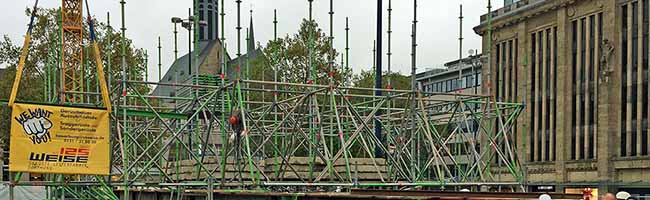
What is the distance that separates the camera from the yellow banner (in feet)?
53.3

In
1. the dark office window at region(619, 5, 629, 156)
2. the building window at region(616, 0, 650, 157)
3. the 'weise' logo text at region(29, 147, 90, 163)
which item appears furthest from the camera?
the dark office window at region(619, 5, 629, 156)

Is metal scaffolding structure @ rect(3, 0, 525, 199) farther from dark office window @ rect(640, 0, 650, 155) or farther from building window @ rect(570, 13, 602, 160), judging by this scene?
building window @ rect(570, 13, 602, 160)

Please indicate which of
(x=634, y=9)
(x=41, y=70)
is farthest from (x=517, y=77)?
(x=41, y=70)

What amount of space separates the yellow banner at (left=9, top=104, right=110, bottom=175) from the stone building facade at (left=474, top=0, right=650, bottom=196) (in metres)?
24.5

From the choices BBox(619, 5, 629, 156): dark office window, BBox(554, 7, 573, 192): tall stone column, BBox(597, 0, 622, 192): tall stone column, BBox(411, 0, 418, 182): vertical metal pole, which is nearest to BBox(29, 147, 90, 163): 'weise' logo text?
BBox(411, 0, 418, 182): vertical metal pole

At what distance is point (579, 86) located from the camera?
1886 inches

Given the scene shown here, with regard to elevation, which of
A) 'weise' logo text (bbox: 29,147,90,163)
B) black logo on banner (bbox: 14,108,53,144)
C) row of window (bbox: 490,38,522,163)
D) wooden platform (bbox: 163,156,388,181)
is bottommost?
Answer: wooden platform (bbox: 163,156,388,181)

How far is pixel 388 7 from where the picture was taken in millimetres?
33719

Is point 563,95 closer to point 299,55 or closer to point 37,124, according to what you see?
point 299,55

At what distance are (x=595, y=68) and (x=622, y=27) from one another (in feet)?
9.51

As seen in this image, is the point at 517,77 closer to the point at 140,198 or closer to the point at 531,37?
the point at 531,37

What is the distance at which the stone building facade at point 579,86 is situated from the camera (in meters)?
43.4

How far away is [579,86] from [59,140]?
36.8 metres

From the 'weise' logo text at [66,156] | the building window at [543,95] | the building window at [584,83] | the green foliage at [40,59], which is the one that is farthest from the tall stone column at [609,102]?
the 'weise' logo text at [66,156]
